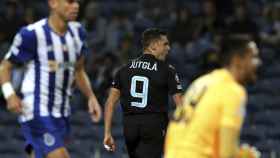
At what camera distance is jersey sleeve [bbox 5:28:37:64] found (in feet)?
26.6

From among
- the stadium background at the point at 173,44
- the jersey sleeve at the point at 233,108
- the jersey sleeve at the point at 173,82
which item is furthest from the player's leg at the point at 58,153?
the stadium background at the point at 173,44

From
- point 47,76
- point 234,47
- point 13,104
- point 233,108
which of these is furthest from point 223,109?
point 47,76

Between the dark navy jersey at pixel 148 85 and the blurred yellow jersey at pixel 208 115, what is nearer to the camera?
the blurred yellow jersey at pixel 208 115

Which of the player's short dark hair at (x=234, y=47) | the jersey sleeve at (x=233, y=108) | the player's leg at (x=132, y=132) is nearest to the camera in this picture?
the jersey sleeve at (x=233, y=108)

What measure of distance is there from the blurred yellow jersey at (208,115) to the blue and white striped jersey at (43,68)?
240cm

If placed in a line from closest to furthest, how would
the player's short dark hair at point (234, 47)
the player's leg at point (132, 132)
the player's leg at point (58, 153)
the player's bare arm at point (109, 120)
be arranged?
the player's short dark hair at point (234, 47), the player's leg at point (58, 153), the player's bare arm at point (109, 120), the player's leg at point (132, 132)

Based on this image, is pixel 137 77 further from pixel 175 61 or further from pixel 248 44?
pixel 175 61

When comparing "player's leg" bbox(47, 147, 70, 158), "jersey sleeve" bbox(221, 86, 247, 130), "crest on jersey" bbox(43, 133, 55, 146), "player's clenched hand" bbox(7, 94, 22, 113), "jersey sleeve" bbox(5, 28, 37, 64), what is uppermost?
"jersey sleeve" bbox(5, 28, 37, 64)

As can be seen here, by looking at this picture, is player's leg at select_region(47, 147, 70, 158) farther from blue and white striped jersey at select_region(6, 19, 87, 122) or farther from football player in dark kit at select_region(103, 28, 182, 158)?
football player in dark kit at select_region(103, 28, 182, 158)

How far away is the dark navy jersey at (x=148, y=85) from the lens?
856 cm

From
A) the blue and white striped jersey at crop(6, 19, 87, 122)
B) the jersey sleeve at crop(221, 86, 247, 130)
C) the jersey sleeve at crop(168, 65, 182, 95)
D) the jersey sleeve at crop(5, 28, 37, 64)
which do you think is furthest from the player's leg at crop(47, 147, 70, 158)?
the jersey sleeve at crop(221, 86, 247, 130)

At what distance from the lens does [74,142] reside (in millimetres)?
14383

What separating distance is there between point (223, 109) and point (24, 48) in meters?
2.93

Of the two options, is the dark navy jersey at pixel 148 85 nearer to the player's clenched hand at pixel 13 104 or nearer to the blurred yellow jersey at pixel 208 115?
the player's clenched hand at pixel 13 104
